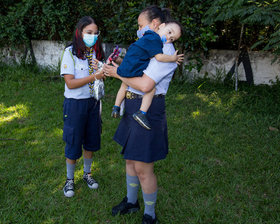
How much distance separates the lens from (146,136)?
214cm

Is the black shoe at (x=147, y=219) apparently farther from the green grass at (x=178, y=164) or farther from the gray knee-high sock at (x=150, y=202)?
the green grass at (x=178, y=164)

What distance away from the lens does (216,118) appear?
4.76 metres

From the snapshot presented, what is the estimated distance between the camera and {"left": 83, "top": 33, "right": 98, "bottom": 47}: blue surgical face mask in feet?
8.45

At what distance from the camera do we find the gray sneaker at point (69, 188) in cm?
285

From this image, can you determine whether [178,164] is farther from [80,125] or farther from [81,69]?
[81,69]

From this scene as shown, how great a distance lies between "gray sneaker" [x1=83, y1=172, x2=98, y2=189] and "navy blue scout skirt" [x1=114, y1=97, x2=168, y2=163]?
0.96m

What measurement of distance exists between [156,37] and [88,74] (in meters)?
0.95

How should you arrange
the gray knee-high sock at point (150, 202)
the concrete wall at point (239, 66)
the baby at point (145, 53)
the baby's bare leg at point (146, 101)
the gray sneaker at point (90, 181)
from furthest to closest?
the concrete wall at point (239, 66)
the gray sneaker at point (90, 181)
the gray knee-high sock at point (150, 202)
the baby's bare leg at point (146, 101)
the baby at point (145, 53)

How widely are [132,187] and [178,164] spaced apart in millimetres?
1086

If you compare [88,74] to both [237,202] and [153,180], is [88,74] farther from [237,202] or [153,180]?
[237,202]

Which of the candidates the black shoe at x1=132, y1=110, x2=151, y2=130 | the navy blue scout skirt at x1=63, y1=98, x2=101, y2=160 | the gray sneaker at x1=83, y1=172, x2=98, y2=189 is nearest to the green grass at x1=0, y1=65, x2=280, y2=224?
the gray sneaker at x1=83, y1=172, x2=98, y2=189

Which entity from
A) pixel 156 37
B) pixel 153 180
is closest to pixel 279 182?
pixel 153 180

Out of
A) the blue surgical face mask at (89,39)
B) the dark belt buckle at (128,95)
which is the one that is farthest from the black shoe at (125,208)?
the blue surgical face mask at (89,39)

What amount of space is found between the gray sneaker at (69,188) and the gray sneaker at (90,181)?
0.19 metres
